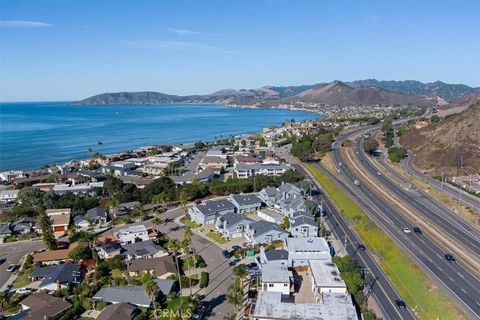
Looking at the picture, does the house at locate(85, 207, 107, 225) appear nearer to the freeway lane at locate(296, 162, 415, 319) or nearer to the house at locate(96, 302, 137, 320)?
the house at locate(96, 302, 137, 320)

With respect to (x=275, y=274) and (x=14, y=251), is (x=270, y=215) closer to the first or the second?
(x=275, y=274)

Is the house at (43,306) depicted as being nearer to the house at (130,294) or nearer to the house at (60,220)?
the house at (130,294)

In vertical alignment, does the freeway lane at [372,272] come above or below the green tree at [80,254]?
below

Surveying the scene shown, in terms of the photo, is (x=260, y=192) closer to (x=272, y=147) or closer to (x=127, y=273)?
(x=127, y=273)

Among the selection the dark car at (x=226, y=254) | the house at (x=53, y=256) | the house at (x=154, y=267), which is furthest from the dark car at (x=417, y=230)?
the house at (x=53, y=256)

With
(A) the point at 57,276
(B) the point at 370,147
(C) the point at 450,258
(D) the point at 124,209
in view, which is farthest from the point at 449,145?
(A) the point at 57,276

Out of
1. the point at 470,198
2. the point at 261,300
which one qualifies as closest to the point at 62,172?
the point at 261,300

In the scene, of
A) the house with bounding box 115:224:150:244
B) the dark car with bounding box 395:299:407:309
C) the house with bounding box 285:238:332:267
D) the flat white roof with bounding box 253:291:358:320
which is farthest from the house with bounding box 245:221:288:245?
the dark car with bounding box 395:299:407:309
